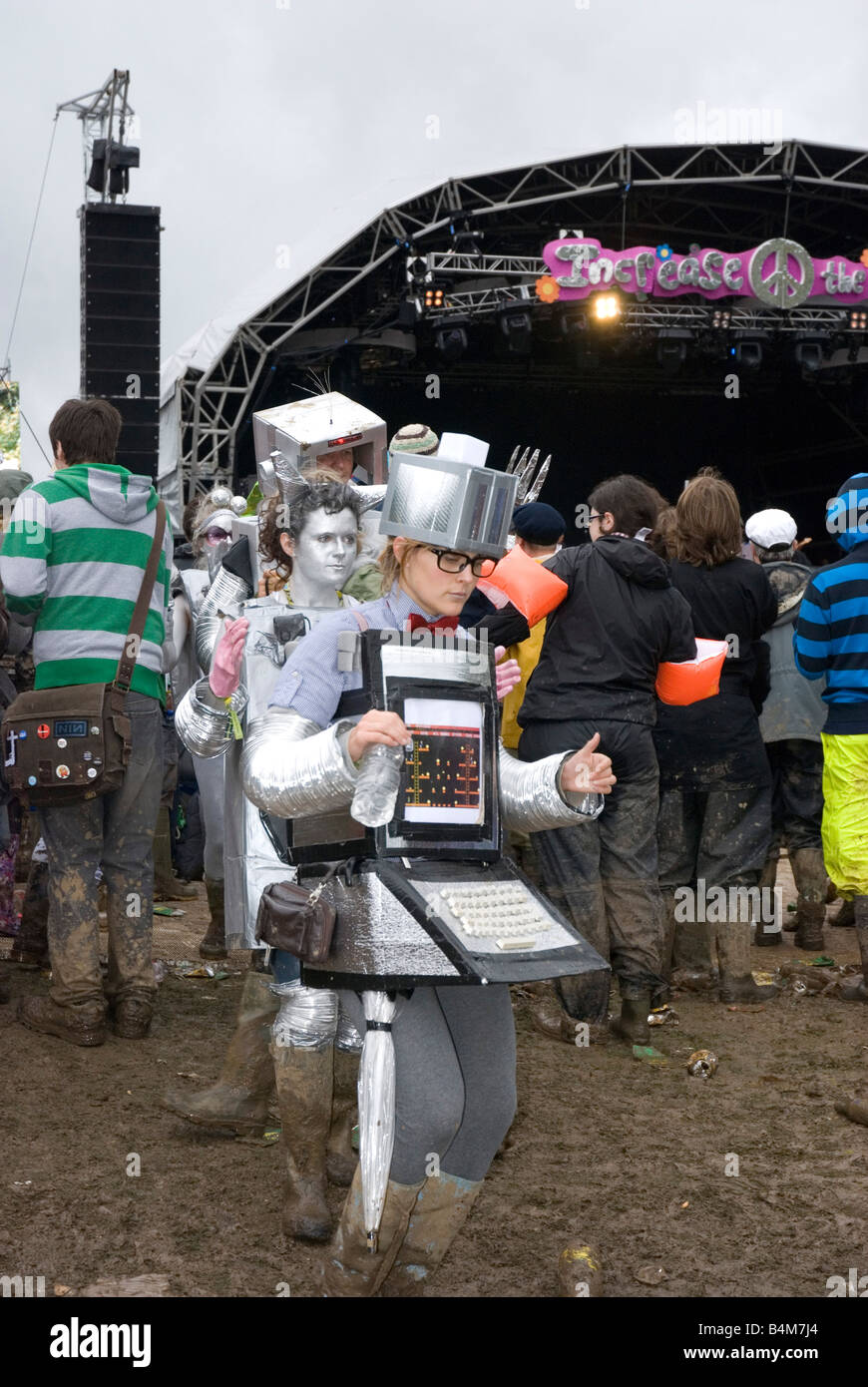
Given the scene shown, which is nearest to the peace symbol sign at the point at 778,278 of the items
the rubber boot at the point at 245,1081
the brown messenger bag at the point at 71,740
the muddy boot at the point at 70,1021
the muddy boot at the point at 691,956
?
the muddy boot at the point at 691,956

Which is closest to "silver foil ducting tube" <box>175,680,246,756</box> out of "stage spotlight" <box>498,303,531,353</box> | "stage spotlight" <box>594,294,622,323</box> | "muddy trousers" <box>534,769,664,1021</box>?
"muddy trousers" <box>534,769,664,1021</box>

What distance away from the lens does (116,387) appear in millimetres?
11242

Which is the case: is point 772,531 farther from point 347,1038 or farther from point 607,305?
point 607,305

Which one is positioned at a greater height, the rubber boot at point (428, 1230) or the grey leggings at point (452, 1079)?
the grey leggings at point (452, 1079)

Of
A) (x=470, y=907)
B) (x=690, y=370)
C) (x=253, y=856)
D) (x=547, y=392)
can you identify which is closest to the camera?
(x=470, y=907)

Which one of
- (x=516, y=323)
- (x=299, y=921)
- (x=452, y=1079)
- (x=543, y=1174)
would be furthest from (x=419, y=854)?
(x=516, y=323)

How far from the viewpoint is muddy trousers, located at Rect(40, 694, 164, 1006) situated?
14.7 feet

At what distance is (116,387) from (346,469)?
7.56m

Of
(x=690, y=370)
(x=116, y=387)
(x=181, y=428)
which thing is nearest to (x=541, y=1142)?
(x=116, y=387)

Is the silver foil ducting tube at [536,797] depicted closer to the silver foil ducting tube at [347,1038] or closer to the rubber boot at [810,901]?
the silver foil ducting tube at [347,1038]

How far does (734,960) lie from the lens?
18.1ft

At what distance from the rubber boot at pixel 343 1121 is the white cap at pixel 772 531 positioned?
11.8 feet

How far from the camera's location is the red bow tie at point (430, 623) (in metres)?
2.69

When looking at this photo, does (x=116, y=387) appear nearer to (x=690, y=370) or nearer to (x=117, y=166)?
(x=117, y=166)
